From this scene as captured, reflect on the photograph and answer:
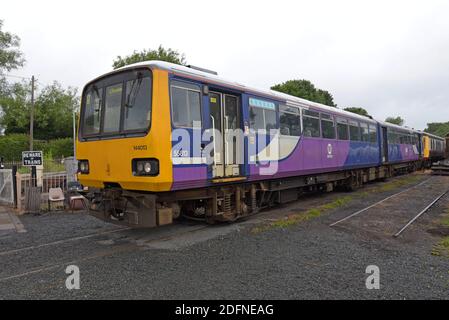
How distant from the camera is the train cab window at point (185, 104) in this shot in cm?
589

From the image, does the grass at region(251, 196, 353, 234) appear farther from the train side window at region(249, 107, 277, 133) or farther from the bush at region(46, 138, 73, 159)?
the bush at region(46, 138, 73, 159)

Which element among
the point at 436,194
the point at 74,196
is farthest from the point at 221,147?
the point at 436,194

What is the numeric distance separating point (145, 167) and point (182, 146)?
29.6 inches

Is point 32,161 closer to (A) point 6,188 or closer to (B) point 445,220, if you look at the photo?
(A) point 6,188

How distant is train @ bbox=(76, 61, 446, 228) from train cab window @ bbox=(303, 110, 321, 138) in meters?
0.19

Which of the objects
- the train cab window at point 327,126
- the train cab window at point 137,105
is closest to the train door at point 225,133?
the train cab window at point 137,105

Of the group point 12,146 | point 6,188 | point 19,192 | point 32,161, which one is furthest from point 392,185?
point 12,146

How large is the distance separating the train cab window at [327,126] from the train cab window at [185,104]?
625cm

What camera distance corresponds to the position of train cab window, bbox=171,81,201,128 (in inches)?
232

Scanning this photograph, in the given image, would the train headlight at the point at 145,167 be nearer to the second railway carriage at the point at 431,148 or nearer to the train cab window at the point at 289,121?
the train cab window at the point at 289,121

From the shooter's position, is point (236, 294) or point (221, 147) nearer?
point (236, 294)

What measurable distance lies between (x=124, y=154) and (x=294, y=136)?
5268mm

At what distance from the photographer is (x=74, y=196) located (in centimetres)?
1091
